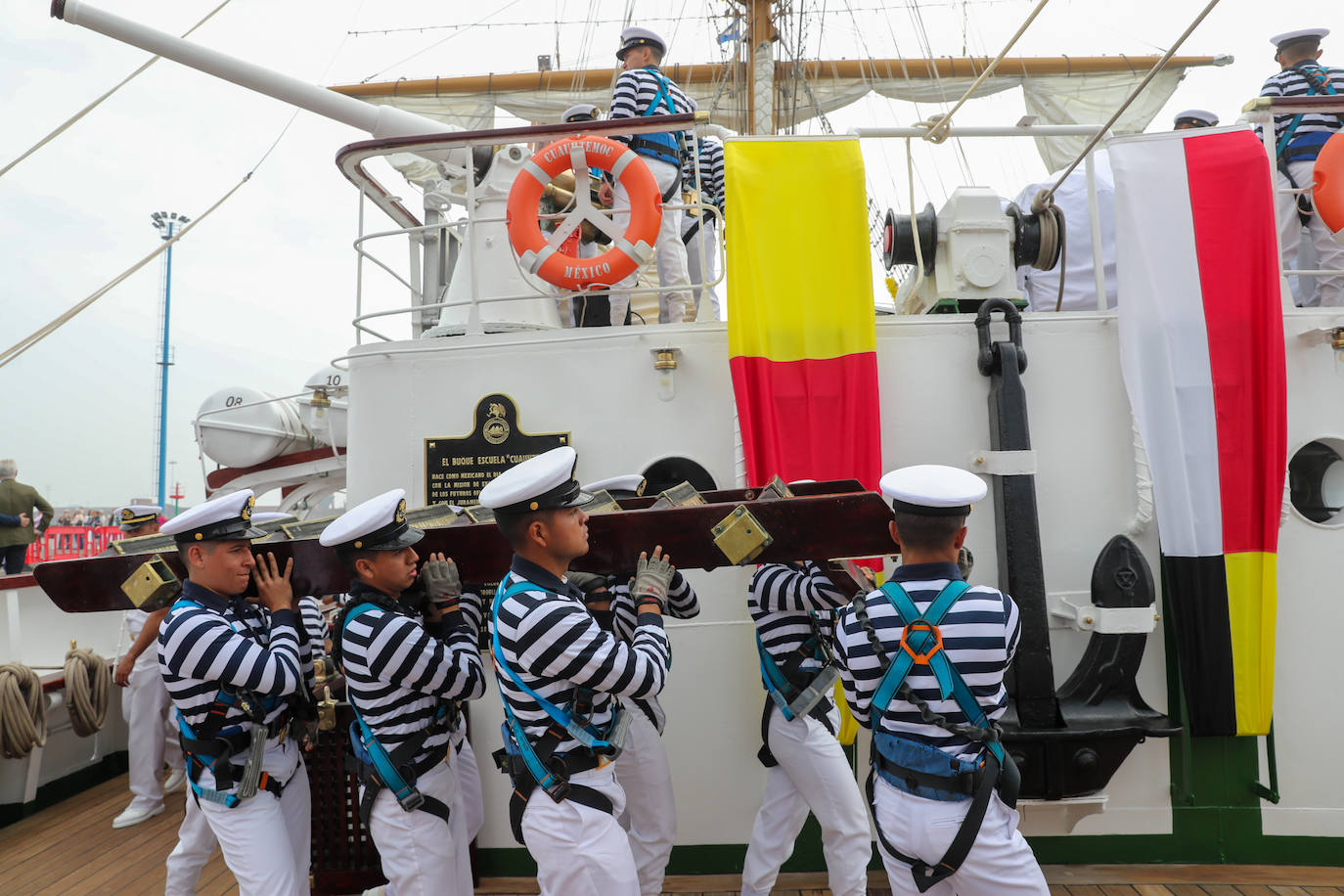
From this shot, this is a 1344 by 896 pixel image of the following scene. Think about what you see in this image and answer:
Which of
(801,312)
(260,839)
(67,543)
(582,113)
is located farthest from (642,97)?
(67,543)

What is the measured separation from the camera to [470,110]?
16.8 m

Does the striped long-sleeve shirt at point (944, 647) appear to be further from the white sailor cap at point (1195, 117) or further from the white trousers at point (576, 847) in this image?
the white sailor cap at point (1195, 117)

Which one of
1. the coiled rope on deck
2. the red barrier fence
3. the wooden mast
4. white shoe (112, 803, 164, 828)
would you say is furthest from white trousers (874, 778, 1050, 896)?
the wooden mast

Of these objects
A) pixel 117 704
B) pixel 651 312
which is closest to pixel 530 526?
pixel 651 312

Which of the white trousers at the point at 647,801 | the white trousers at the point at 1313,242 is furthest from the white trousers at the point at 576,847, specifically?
the white trousers at the point at 1313,242

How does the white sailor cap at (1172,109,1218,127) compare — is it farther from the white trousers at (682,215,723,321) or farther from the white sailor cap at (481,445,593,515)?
the white sailor cap at (481,445,593,515)

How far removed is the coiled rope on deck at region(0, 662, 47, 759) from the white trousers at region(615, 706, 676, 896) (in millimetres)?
4097

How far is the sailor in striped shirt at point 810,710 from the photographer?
3543 millimetres

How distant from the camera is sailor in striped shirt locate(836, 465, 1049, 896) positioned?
2.51 metres

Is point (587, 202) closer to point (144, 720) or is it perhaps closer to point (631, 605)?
point (631, 605)

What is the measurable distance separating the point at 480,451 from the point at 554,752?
2179 millimetres

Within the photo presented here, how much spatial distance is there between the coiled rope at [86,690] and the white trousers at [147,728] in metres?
0.53

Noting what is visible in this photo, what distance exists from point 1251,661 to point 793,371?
8.60 ft

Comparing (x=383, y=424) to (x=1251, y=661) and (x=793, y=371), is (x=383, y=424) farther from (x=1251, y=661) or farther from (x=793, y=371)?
(x=1251, y=661)
